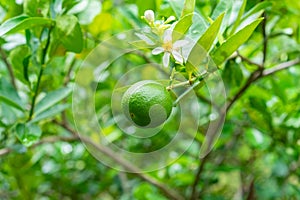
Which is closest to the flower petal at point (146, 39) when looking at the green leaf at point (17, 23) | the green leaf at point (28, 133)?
the green leaf at point (17, 23)

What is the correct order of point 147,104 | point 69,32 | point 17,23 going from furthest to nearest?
point 69,32 → point 17,23 → point 147,104

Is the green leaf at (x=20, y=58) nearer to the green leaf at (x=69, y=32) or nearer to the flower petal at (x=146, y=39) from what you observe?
the green leaf at (x=69, y=32)

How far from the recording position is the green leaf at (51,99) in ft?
3.41

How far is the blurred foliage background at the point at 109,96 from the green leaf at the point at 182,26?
0.07m

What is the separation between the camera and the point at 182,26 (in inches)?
25.9

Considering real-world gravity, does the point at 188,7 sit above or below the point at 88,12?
above

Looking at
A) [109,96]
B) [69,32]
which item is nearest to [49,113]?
[69,32]

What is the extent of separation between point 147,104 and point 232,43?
0.48ft

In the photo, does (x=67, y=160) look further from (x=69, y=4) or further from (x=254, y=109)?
(x=69, y=4)

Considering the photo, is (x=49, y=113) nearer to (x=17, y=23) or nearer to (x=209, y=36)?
(x=17, y=23)

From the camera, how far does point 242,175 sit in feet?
6.15

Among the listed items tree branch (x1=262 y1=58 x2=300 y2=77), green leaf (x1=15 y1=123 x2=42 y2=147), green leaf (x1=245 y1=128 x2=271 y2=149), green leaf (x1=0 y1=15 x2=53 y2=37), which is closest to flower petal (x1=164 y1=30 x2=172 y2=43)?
green leaf (x1=0 y1=15 x2=53 y2=37)

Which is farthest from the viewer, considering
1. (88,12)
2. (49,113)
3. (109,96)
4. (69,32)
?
(109,96)

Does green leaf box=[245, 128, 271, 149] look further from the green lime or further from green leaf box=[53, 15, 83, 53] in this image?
the green lime
